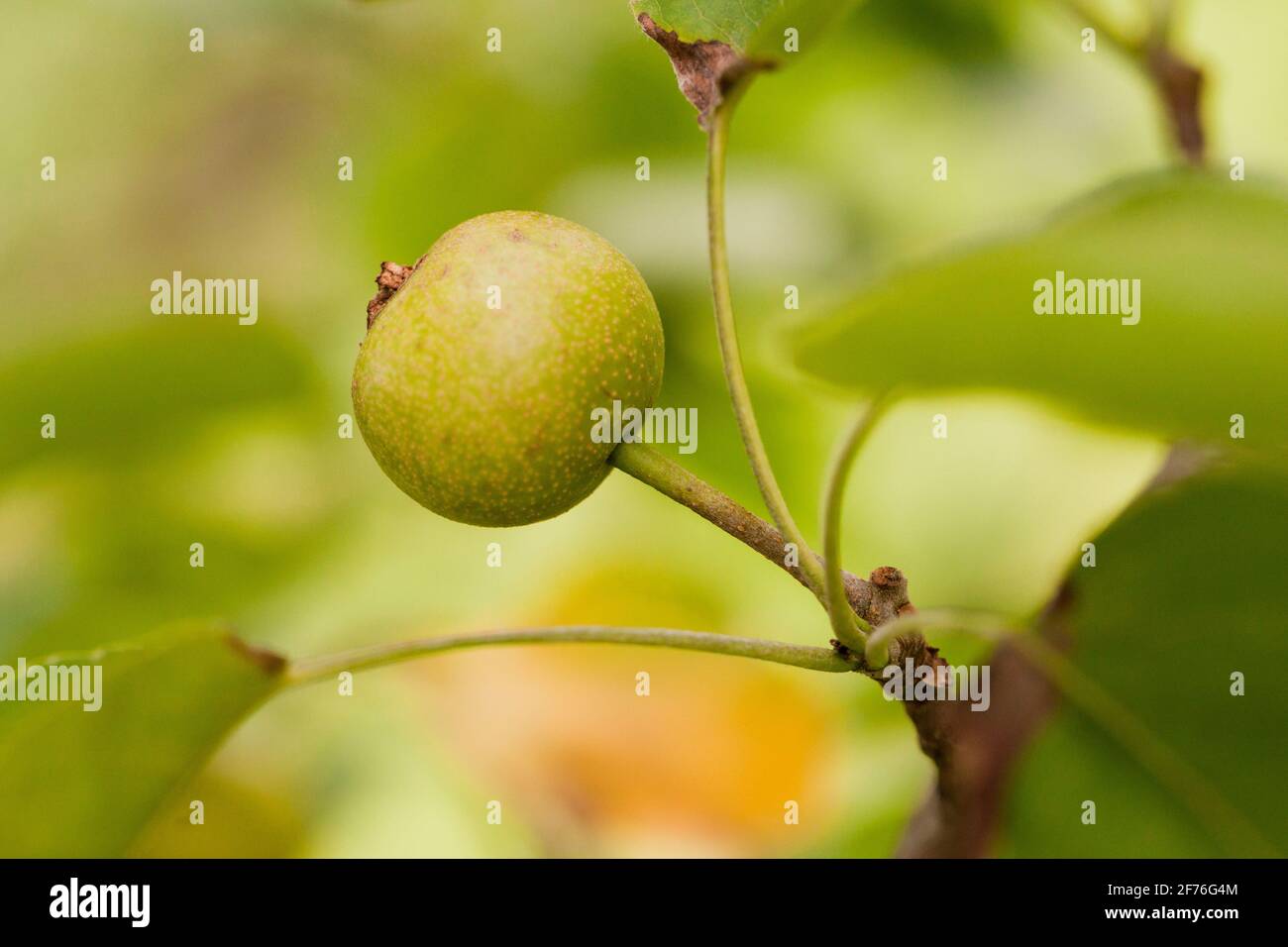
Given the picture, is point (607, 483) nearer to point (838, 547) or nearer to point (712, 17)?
point (712, 17)

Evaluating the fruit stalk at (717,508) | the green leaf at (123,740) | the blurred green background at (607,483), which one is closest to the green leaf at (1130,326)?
the fruit stalk at (717,508)

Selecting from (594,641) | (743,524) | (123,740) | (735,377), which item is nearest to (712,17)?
(735,377)

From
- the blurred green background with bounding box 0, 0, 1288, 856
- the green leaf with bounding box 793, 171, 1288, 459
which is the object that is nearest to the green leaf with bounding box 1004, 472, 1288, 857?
the green leaf with bounding box 793, 171, 1288, 459

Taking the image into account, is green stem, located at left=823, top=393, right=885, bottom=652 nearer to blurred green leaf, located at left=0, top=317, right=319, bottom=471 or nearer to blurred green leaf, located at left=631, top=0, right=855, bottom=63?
blurred green leaf, located at left=631, top=0, right=855, bottom=63

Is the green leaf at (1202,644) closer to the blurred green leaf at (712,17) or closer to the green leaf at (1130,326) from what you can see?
the green leaf at (1130,326)

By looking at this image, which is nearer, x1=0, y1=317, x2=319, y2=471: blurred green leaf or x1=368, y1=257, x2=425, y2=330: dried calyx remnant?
x1=368, y1=257, x2=425, y2=330: dried calyx remnant
